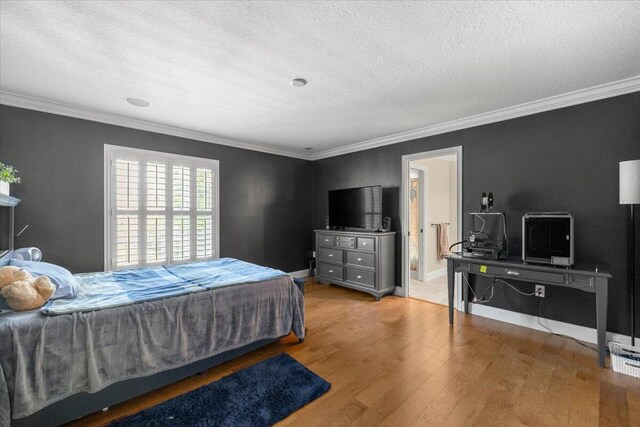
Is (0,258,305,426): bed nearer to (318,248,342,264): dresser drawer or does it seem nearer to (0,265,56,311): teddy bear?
(0,265,56,311): teddy bear

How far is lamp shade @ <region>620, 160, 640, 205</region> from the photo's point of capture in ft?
7.41

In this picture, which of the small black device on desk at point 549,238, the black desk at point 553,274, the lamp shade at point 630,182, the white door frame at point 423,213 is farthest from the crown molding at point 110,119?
the lamp shade at point 630,182

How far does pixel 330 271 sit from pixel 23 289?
12.0 feet

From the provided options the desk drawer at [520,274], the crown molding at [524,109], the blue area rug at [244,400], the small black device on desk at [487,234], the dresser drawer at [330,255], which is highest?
the crown molding at [524,109]

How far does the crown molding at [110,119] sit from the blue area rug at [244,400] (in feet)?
10.6

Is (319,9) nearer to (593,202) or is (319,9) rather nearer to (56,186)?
(593,202)

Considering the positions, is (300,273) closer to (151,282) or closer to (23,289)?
(151,282)

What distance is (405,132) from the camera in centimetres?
416

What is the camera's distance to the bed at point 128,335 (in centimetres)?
160

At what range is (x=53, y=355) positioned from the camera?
1656 mm

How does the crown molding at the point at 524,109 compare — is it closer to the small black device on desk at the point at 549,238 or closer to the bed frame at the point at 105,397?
the small black device on desk at the point at 549,238

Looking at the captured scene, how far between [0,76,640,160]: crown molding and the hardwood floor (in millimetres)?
2391

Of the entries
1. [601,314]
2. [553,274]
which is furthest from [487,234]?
[601,314]

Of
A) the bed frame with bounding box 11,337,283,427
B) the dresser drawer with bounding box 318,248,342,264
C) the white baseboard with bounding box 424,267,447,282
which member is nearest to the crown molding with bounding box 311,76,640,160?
the dresser drawer with bounding box 318,248,342,264
